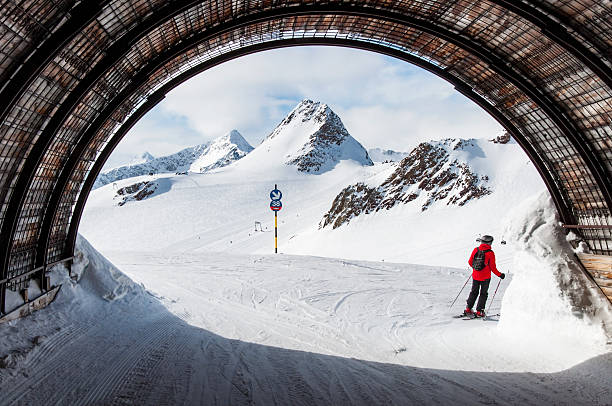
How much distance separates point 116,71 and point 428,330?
9.25 meters

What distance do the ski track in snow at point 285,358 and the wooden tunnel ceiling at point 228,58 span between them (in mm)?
2510

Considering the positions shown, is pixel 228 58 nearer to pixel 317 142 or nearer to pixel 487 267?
pixel 487 267

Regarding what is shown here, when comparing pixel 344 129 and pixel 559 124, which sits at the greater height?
pixel 344 129

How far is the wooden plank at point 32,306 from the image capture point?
775 centimetres

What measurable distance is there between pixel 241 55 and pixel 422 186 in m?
38.1

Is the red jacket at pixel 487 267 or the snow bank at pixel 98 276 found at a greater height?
the red jacket at pixel 487 267

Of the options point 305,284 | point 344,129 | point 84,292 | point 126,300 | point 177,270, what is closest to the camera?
point 84,292

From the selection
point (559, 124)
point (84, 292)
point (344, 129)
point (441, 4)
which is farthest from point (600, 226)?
point (344, 129)

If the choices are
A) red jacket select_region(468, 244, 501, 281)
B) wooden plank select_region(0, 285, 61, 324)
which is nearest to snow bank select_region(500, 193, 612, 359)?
red jacket select_region(468, 244, 501, 281)

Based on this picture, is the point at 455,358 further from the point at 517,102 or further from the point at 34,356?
the point at 34,356

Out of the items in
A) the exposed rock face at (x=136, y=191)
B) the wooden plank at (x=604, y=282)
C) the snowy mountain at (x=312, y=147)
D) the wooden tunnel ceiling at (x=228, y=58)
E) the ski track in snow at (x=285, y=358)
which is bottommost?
the ski track in snow at (x=285, y=358)

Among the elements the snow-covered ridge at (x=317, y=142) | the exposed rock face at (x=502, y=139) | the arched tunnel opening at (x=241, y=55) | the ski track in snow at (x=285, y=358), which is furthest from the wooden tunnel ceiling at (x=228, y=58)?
the snow-covered ridge at (x=317, y=142)

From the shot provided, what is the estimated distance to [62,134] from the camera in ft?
27.6

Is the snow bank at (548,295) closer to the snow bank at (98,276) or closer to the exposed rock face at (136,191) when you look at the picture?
the snow bank at (98,276)
